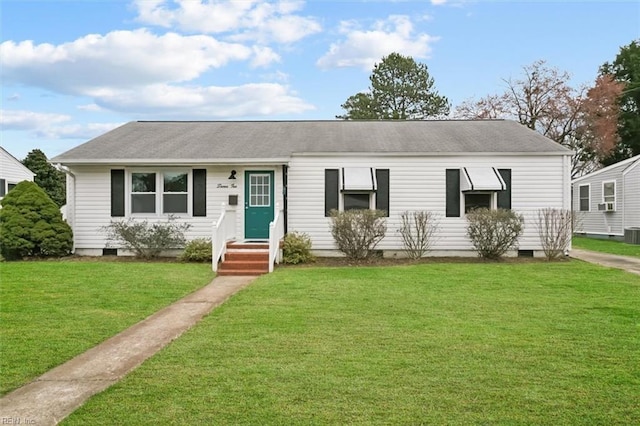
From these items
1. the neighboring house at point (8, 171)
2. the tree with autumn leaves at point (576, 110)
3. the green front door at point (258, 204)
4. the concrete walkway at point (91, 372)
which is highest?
the tree with autumn leaves at point (576, 110)

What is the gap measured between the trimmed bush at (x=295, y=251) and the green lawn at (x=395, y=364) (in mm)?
4299

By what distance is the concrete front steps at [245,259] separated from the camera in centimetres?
1114

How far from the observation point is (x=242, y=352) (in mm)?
4770

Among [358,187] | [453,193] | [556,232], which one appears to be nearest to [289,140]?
[358,187]

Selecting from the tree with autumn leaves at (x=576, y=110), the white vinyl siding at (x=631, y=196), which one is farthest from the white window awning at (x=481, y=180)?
the tree with autumn leaves at (x=576, y=110)

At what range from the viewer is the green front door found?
13422 millimetres

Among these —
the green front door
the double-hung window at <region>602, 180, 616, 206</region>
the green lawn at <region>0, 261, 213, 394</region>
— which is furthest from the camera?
the double-hung window at <region>602, 180, 616, 206</region>

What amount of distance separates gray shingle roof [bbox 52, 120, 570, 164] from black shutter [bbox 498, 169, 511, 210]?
601 millimetres

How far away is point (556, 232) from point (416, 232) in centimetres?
376

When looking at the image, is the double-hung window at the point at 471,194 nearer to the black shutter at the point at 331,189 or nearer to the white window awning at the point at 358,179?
the white window awning at the point at 358,179

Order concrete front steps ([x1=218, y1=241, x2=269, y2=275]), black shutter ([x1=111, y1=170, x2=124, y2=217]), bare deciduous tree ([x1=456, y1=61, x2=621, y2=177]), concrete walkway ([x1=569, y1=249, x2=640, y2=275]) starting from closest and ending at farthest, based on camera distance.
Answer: concrete front steps ([x1=218, y1=241, x2=269, y2=275]) → concrete walkway ([x1=569, y1=249, x2=640, y2=275]) → black shutter ([x1=111, y1=170, x2=124, y2=217]) → bare deciduous tree ([x1=456, y1=61, x2=621, y2=177])

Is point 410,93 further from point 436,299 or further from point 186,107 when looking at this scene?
point 436,299

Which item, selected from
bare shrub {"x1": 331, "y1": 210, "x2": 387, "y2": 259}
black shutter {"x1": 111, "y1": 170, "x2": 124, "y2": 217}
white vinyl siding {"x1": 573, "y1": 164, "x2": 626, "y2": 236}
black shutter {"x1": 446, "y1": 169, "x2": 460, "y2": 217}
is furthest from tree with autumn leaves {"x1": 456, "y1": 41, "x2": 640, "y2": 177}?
black shutter {"x1": 111, "y1": 170, "x2": 124, "y2": 217}

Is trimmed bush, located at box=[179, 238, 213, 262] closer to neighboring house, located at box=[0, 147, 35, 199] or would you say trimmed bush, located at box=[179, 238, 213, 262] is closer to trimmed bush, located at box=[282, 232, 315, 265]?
trimmed bush, located at box=[282, 232, 315, 265]
